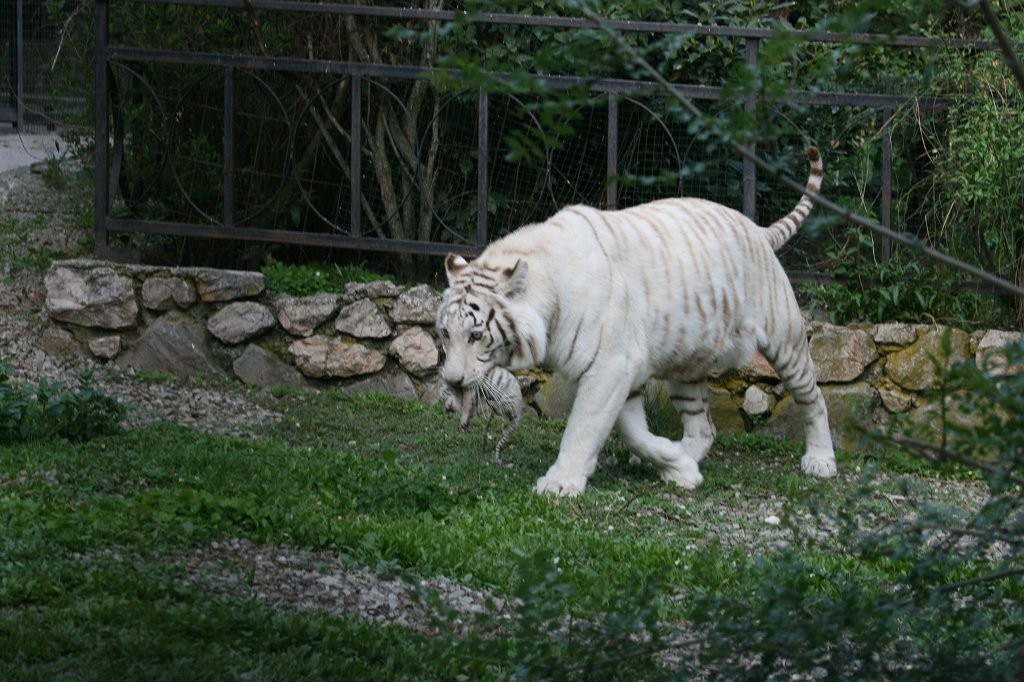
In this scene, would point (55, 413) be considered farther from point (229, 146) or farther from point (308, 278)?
point (229, 146)

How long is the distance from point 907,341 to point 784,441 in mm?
1124

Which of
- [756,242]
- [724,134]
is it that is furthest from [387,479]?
[724,134]

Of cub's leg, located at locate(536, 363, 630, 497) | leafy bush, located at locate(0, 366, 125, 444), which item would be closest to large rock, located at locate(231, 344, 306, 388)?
leafy bush, located at locate(0, 366, 125, 444)

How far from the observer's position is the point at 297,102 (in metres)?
10.1

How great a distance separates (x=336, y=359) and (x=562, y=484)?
10.2 ft

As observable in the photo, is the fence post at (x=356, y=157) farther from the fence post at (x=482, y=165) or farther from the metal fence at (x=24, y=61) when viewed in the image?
the metal fence at (x=24, y=61)

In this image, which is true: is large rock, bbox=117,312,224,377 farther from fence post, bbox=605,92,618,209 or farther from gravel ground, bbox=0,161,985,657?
fence post, bbox=605,92,618,209

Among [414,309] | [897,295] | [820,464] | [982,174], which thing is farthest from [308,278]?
[982,174]

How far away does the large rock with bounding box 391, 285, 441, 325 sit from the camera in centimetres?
940

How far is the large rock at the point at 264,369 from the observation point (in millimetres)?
9422

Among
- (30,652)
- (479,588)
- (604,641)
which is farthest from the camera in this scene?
(479,588)

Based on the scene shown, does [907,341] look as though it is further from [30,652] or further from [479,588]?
[30,652]

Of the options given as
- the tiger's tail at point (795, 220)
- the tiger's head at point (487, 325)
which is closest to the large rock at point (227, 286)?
→ the tiger's head at point (487, 325)

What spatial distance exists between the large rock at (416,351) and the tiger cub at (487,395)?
2.44 metres
